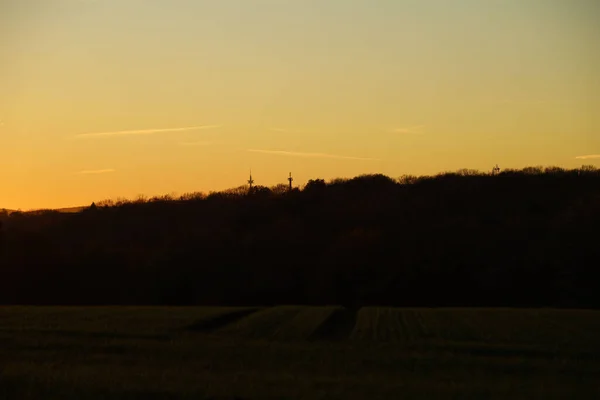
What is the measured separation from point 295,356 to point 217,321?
14.7 m

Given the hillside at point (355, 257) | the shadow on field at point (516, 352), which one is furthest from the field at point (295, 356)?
the hillside at point (355, 257)

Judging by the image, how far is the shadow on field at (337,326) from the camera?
36.2 m

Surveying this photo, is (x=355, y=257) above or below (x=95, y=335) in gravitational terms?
above

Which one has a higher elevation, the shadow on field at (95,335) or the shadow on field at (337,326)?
the shadow on field at (95,335)

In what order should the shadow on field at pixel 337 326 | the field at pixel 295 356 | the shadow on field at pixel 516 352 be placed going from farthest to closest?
the shadow on field at pixel 337 326
the shadow on field at pixel 516 352
the field at pixel 295 356

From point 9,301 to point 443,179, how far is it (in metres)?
71.6

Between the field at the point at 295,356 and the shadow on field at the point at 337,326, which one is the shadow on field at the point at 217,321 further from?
the shadow on field at the point at 337,326

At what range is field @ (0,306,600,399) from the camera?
2147 cm

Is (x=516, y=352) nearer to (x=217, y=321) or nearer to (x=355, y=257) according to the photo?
(x=217, y=321)

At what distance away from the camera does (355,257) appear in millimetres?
81562

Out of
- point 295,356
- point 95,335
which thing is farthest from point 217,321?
point 295,356

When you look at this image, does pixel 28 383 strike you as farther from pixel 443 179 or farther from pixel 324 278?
pixel 443 179

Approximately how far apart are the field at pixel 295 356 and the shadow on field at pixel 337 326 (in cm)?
12

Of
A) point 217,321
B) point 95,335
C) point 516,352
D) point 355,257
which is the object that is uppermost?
point 355,257
